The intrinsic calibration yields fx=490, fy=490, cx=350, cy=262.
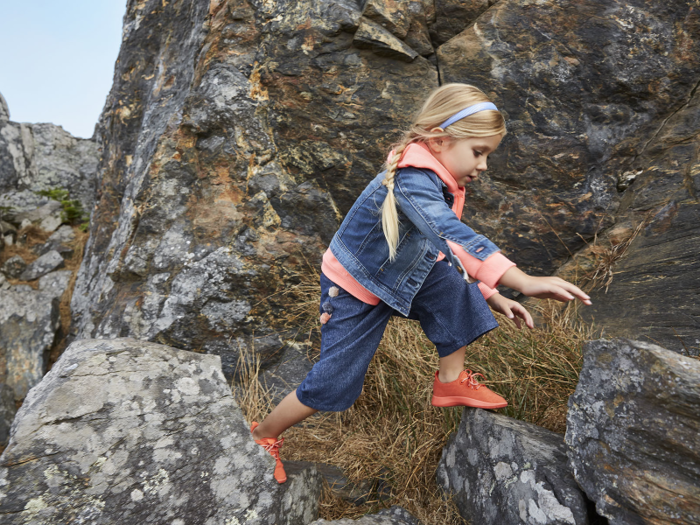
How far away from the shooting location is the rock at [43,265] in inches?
188

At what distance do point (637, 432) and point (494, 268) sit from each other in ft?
2.16

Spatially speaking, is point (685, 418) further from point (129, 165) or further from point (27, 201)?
point (27, 201)

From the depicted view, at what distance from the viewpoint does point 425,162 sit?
1979 millimetres

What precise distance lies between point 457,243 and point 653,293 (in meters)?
1.92

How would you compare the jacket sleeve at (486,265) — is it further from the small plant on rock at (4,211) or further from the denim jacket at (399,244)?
the small plant on rock at (4,211)

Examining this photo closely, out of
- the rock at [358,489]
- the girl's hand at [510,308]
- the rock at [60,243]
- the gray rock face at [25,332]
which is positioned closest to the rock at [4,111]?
the rock at [60,243]

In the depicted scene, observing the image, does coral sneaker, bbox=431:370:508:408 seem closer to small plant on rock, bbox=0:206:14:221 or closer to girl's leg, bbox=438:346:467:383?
girl's leg, bbox=438:346:467:383

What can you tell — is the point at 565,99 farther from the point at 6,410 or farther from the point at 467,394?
the point at 6,410

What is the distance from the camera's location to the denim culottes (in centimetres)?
213

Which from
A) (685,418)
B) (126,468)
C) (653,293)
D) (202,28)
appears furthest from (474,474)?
(202,28)

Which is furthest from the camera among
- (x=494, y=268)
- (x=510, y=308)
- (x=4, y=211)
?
(x=4, y=211)

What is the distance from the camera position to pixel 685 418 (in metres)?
1.38

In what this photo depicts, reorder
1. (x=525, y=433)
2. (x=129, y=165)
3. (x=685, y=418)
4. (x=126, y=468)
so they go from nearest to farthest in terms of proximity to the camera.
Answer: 1. (x=685, y=418)
2. (x=126, y=468)
3. (x=525, y=433)
4. (x=129, y=165)

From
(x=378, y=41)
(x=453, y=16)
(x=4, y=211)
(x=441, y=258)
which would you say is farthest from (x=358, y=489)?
(x=4, y=211)
